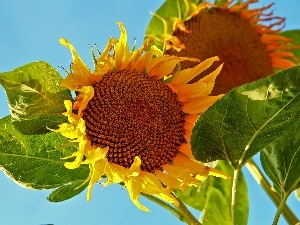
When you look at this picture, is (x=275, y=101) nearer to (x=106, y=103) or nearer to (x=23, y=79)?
(x=106, y=103)

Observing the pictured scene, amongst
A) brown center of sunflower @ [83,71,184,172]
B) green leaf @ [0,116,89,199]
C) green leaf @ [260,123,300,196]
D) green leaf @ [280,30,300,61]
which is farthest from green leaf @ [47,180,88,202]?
green leaf @ [280,30,300,61]

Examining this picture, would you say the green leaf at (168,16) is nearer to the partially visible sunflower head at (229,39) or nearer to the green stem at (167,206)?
the partially visible sunflower head at (229,39)

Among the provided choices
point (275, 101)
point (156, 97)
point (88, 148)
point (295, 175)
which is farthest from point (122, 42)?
point (295, 175)

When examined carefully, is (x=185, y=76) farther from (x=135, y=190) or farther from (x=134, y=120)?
(x=135, y=190)

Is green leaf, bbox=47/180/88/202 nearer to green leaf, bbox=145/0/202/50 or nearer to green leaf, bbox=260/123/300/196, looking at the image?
green leaf, bbox=260/123/300/196

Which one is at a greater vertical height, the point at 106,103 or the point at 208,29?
the point at 208,29

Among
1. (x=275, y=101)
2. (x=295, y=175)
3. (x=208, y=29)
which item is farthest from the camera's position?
(x=208, y=29)
